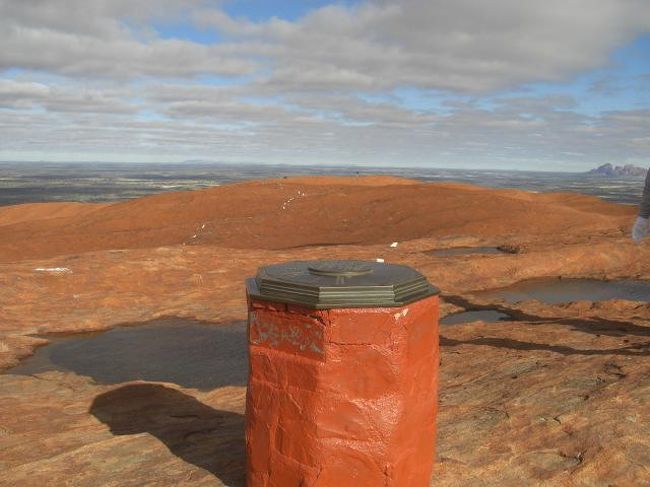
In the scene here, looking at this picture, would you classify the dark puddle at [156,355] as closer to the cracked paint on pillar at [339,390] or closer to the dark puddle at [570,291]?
the cracked paint on pillar at [339,390]

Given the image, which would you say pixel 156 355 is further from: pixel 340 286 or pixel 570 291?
pixel 570 291

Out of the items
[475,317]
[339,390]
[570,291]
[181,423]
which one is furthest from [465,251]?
[339,390]

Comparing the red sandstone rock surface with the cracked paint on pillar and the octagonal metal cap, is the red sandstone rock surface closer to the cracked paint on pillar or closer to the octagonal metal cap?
the cracked paint on pillar

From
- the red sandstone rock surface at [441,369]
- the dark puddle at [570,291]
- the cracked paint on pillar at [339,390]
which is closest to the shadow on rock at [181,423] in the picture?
the red sandstone rock surface at [441,369]

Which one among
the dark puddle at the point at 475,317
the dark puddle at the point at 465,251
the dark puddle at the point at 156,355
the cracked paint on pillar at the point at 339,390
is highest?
the cracked paint on pillar at the point at 339,390

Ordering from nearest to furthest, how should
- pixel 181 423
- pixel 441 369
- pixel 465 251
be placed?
1. pixel 181 423
2. pixel 441 369
3. pixel 465 251

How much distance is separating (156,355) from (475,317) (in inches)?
215

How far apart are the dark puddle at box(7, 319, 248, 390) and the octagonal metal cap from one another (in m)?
4.16

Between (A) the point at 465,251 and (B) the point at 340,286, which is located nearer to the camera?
(B) the point at 340,286

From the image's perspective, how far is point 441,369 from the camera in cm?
658

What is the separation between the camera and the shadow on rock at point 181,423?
4.17 meters

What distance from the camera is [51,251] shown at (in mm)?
20078

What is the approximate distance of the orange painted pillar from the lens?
121 inches

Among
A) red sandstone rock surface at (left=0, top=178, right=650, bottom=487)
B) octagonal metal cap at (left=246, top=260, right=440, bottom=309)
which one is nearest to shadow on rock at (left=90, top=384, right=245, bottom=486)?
red sandstone rock surface at (left=0, top=178, right=650, bottom=487)
